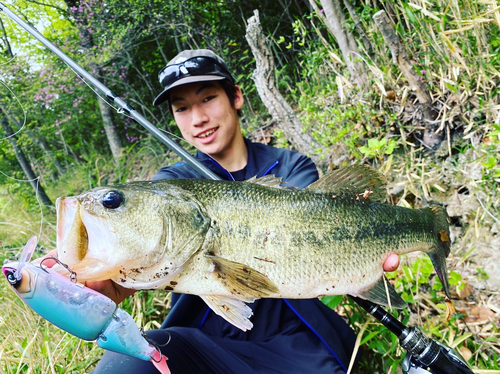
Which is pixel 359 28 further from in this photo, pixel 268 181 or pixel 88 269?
pixel 88 269

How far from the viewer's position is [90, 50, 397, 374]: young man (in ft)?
6.05

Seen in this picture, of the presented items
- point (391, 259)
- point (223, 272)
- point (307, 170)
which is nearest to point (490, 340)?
point (391, 259)

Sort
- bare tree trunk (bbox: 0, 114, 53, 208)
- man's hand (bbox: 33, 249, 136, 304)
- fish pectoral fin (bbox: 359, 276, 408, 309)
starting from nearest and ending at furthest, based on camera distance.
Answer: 1. man's hand (bbox: 33, 249, 136, 304)
2. fish pectoral fin (bbox: 359, 276, 408, 309)
3. bare tree trunk (bbox: 0, 114, 53, 208)

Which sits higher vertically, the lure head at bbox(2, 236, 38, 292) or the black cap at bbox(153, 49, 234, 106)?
the black cap at bbox(153, 49, 234, 106)

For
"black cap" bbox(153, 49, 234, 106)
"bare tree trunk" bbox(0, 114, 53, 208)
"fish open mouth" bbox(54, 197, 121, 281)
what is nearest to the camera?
"fish open mouth" bbox(54, 197, 121, 281)

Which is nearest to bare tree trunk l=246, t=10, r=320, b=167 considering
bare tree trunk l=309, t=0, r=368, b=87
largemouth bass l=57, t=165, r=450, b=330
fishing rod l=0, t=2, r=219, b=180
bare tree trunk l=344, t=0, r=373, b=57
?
bare tree trunk l=309, t=0, r=368, b=87

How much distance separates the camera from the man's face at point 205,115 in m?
2.26

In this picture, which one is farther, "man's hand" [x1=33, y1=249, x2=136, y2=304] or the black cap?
the black cap

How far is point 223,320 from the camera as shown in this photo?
206 cm

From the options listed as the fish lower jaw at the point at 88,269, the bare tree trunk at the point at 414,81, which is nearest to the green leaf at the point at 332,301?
the fish lower jaw at the point at 88,269

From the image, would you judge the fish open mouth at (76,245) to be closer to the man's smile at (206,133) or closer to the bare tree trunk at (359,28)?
the man's smile at (206,133)

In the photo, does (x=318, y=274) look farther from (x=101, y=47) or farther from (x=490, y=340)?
(x=101, y=47)

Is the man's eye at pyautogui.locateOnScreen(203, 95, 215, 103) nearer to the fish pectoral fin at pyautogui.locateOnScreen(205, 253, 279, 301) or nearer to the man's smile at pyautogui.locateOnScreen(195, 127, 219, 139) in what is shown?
the man's smile at pyautogui.locateOnScreen(195, 127, 219, 139)

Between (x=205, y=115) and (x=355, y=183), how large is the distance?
46.1 inches
